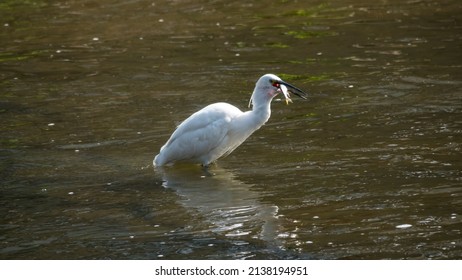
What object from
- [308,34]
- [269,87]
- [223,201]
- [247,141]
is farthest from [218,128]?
[308,34]

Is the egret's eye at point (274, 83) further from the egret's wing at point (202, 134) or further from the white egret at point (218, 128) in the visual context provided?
the egret's wing at point (202, 134)

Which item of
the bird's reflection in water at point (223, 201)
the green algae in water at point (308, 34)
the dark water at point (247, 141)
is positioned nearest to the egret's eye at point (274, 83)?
the dark water at point (247, 141)

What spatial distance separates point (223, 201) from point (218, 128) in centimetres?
142

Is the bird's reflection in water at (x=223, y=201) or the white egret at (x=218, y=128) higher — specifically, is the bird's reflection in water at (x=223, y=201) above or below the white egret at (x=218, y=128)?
below

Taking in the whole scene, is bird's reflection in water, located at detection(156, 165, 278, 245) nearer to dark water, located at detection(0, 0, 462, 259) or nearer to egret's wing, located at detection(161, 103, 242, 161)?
dark water, located at detection(0, 0, 462, 259)

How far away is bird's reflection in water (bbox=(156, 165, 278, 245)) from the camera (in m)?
9.44

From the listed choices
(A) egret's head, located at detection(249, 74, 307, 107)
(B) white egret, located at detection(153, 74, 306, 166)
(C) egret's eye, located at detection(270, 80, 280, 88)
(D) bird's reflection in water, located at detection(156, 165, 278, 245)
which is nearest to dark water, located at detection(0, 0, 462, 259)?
(D) bird's reflection in water, located at detection(156, 165, 278, 245)

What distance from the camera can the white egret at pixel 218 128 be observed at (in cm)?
A: 1158

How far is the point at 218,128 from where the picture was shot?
11625 mm

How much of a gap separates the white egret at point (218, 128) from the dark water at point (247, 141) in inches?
10.4

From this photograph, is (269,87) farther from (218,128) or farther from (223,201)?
(223,201)

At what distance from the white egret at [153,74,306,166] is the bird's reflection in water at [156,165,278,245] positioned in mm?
256

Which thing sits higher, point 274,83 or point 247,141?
point 274,83
